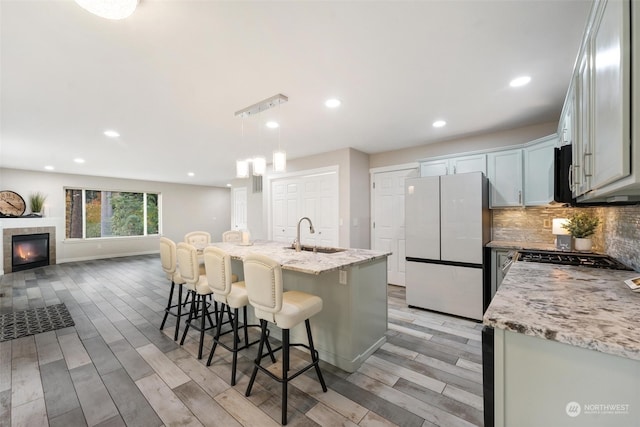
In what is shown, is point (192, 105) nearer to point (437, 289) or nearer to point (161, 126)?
point (161, 126)

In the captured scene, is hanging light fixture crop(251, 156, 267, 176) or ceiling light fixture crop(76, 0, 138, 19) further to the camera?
hanging light fixture crop(251, 156, 267, 176)

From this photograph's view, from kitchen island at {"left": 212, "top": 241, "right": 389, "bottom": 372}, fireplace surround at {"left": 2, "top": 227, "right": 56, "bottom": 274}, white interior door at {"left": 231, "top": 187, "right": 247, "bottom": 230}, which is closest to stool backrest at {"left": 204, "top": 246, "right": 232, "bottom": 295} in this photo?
→ kitchen island at {"left": 212, "top": 241, "right": 389, "bottom": 372}

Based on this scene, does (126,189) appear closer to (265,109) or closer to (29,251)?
(29,251)

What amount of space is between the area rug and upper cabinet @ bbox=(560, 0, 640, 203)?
4.96m

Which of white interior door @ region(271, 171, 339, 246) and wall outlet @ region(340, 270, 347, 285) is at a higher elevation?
white interior door @ region(271, 171, 339, 246)

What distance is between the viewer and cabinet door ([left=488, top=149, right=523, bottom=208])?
334cm

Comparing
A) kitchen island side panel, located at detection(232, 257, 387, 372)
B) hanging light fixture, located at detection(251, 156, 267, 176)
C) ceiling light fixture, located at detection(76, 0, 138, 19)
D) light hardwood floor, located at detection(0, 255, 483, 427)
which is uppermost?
ceiling light fixture, located at detection(76, 0, 138, 19)

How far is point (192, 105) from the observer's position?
286 cm

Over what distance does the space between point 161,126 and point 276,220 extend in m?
2.87

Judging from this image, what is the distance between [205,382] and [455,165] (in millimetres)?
3963

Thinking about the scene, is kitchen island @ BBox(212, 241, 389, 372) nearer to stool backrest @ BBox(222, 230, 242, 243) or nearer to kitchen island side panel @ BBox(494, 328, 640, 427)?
kitchen island side panel @ BBox(494, 328, 640, 427)

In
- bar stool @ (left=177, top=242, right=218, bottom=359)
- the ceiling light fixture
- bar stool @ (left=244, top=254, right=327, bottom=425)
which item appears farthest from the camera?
bar stool @ (left=177, top=242, right=218, bottom=359)

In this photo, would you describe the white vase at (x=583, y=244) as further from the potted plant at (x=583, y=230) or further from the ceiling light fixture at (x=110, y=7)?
the ceiling light fixture at (x=110, y=7)

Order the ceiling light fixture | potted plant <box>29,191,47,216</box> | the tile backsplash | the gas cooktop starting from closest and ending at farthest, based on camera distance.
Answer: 1. the ceiling light fixture
2. the tile backsplash
3. the gas cooktop
4. potted plant <box>29,191,47,216</box>
